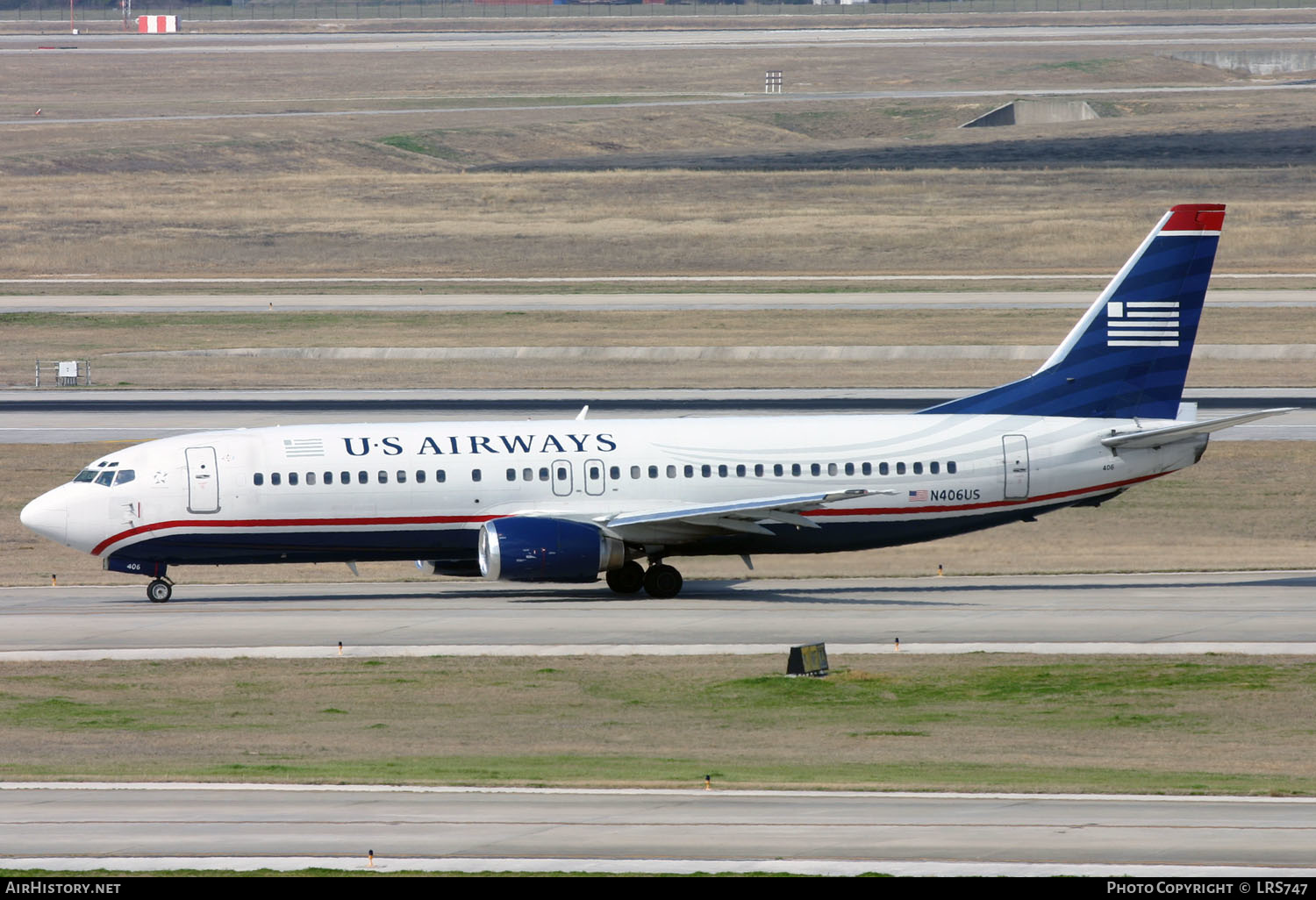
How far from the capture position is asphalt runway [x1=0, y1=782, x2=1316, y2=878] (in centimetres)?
1903

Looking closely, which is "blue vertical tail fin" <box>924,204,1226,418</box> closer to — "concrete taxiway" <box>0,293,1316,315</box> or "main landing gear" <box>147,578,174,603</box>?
"main landing gear" <box>147,578,174,603</box>

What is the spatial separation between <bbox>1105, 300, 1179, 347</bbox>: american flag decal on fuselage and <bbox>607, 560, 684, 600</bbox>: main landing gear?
12152 millimetres

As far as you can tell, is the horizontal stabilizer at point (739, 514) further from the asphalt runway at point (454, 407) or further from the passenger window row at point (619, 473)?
the asphalt runway at point (454, 407)

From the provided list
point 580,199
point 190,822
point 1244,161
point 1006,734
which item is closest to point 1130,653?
point 1006,734

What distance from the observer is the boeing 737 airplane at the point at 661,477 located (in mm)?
41719

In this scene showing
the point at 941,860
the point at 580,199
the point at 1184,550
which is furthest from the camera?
the point at 580,199

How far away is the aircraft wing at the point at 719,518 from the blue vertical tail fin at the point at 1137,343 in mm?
5343

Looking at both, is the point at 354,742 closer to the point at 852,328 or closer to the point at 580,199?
the point at 852,328

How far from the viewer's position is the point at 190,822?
21.5 meters

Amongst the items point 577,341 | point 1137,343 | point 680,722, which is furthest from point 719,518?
point 577,341

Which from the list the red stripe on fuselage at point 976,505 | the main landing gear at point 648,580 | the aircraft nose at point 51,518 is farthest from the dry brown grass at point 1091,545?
the main landing gear at point 648,580

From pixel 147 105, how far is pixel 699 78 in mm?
51998

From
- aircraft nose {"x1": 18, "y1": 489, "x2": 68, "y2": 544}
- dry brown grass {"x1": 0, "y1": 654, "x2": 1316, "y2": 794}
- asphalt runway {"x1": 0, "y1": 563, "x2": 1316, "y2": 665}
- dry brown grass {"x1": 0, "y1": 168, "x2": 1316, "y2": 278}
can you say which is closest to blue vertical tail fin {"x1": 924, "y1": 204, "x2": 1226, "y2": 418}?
asphalt runway {"x1": 0, "y1": 563, "x2": 1316, "y2": 665}

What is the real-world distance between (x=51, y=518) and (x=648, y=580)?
14.0m
